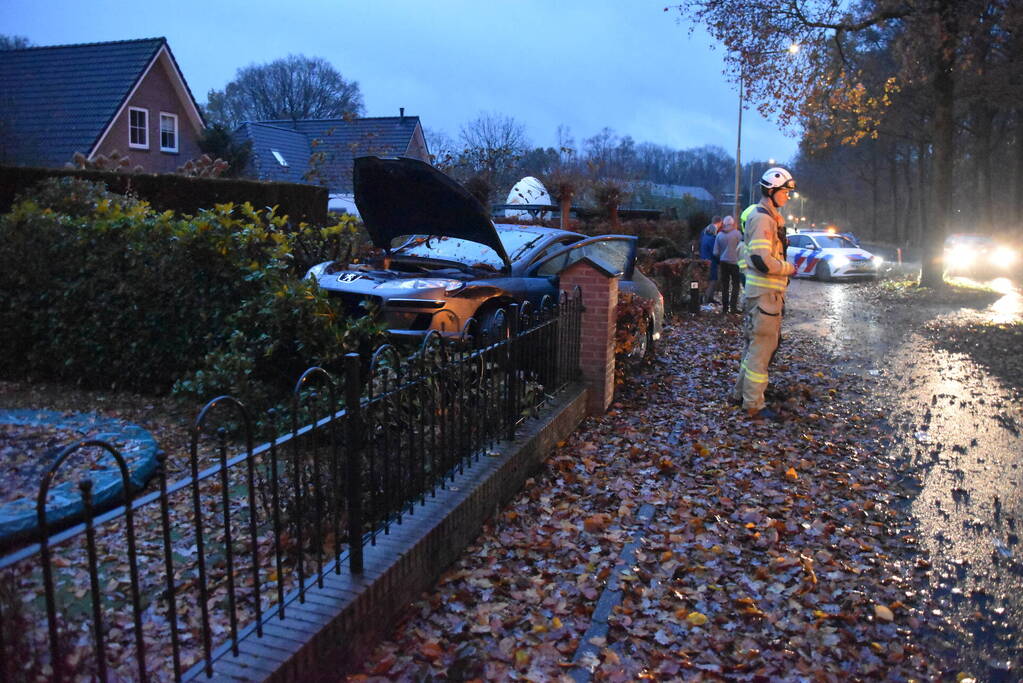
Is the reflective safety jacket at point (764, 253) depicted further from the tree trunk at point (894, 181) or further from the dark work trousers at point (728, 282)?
the tree trunk at point (894, 181)

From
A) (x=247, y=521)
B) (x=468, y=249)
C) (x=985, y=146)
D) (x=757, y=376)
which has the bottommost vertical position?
(x=247, y=521)

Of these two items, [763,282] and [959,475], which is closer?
[959,475]

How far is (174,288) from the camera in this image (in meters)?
7.33

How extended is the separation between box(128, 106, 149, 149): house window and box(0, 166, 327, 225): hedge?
44.5ft

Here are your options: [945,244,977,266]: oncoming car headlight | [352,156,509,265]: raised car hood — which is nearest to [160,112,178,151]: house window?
[352,156,509,265]: raised car hood

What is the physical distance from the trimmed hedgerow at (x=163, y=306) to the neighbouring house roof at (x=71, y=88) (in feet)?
69.2

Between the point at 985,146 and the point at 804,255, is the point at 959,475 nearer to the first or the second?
the point at 804,255

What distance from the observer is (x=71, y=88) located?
29.0 meters

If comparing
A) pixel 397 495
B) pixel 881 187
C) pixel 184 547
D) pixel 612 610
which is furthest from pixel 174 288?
pixel 881 187

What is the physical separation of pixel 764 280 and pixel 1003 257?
87.5 ft

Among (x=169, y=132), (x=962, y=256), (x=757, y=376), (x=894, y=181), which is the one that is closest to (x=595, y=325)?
(x=757, y=376)

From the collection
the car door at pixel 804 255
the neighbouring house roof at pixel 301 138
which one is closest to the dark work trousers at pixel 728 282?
the car door at pixel 804 255

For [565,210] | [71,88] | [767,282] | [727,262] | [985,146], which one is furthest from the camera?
[985,146]

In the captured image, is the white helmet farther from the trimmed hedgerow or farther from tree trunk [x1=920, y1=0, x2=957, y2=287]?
tree trunk [x1=920, y1=0, x2=957, y2=287]
